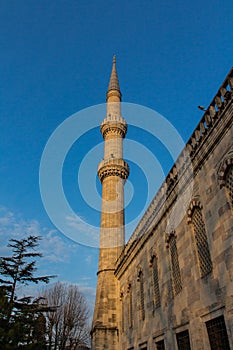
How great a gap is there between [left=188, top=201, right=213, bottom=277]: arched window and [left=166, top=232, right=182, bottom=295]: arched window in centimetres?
155

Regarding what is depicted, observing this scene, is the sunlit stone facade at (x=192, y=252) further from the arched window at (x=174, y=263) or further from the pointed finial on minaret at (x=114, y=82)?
the pointed finial on minaret at (x=114, y=82)

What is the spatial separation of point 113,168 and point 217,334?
17.7m

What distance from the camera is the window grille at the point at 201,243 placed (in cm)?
795

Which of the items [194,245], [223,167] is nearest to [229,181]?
[223,167]

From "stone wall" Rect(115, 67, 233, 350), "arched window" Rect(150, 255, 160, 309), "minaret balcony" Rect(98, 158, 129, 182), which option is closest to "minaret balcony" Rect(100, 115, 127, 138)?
"minaret balcony" Rect(98, 158, 129, 182)

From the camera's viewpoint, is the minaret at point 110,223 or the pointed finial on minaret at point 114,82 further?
the pointed finial on minaret at point 114,82

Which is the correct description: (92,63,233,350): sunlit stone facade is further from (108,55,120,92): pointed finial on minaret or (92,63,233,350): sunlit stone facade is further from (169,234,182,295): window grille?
(108,55,120,92): pointed finial on minaret

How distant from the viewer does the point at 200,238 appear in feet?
28.0

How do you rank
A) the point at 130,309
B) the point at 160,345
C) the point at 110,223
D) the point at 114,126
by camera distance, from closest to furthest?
1. the point at 160,345
2. the point at 130,309
3. the point at 110,223
4. the point at 114,126

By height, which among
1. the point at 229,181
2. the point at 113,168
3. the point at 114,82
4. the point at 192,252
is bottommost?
the point at 192,252

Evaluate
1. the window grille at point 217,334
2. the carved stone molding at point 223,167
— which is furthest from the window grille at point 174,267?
the carved stone molding at point 223,167

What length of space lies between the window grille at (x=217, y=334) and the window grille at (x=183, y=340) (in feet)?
4.33

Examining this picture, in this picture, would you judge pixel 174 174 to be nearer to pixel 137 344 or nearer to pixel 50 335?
pixel 137 344

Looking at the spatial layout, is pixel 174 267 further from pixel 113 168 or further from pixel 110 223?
pixel 113 168
